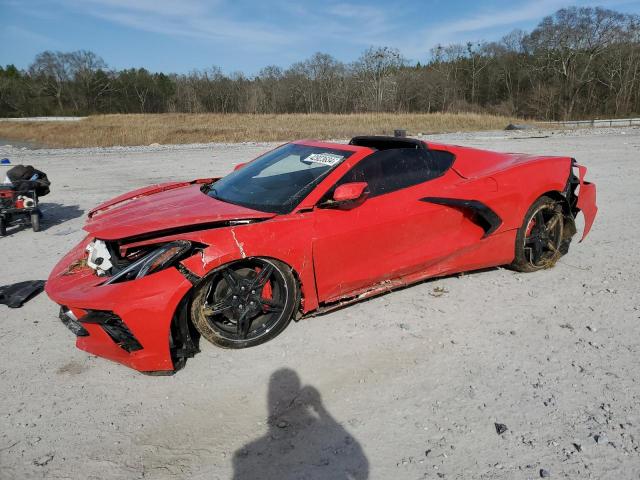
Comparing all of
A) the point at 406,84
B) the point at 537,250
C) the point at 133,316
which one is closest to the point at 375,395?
the point at 133,316

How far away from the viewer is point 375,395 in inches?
110

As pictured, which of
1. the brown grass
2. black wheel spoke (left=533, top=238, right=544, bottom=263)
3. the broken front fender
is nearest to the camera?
black wheel spoke (left=533, top=238, right=544, bottom=263)

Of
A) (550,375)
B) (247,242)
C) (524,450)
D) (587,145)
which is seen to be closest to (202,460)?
(247,242)

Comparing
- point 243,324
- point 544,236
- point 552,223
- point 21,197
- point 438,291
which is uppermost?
point 21,197

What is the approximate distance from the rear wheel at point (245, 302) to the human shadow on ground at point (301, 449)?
0.61 m

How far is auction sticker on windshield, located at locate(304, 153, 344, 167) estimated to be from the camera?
3.76 meters

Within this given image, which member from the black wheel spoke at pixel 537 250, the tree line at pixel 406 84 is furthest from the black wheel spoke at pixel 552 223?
the tree line at pixel 406 84

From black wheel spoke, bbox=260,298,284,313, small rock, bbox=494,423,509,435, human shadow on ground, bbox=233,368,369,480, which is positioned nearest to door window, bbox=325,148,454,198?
black wheel spoke, bbox=260,298,284,313

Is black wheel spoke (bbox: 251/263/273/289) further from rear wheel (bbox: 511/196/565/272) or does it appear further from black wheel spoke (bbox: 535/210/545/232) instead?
black wheel spoke (bbox: 535/210/545/232)

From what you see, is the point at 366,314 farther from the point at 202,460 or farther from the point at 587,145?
the point at 587,145

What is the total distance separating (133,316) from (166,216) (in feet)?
2.87

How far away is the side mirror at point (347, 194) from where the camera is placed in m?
3.31

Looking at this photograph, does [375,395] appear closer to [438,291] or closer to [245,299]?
[245,299]

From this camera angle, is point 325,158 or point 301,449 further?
point 325,158
